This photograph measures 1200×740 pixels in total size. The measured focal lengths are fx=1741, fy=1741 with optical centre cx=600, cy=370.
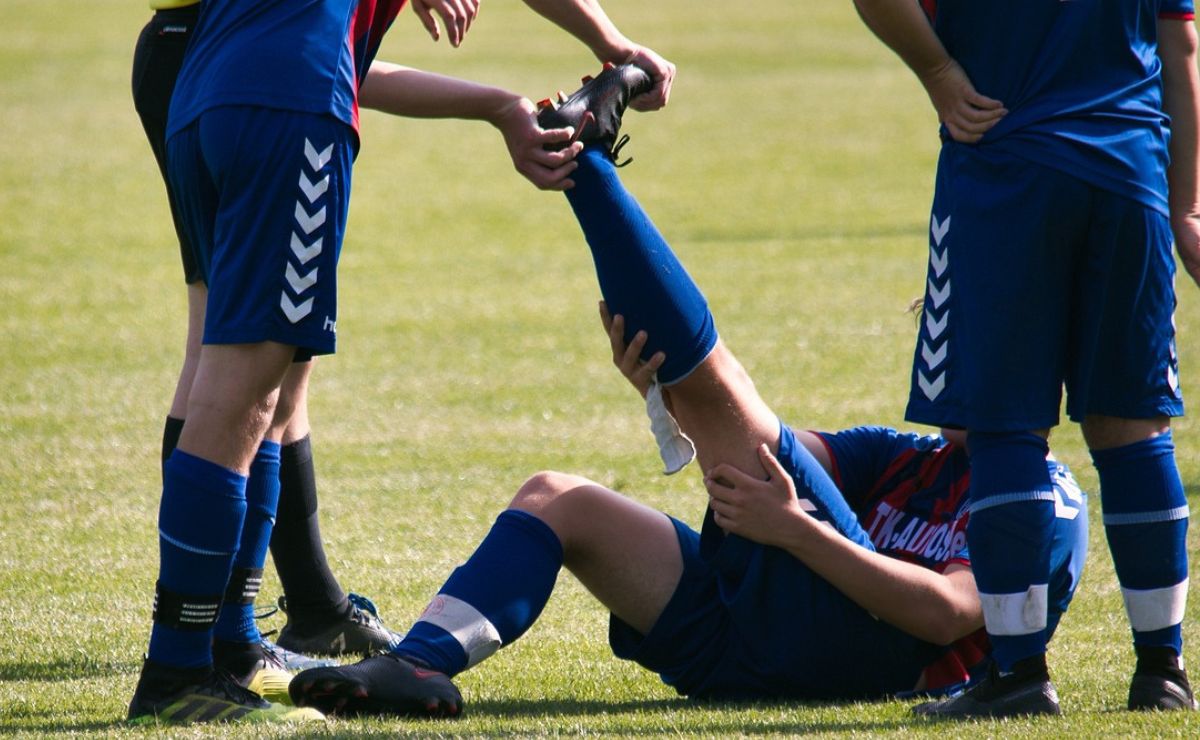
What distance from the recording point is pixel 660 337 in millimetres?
3480

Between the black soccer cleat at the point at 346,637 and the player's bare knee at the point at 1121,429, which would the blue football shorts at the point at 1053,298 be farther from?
the black soccer cleat at the point at 346,637

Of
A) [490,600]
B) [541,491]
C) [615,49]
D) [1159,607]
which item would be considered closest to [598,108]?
[615,49]

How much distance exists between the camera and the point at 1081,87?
338 centimetres

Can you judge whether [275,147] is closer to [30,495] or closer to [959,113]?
[959,113]

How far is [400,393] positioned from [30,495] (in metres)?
2.39

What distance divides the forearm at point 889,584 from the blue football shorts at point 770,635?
7 cm

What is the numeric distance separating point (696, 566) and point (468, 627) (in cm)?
51

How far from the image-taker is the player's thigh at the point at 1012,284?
3.32 metres

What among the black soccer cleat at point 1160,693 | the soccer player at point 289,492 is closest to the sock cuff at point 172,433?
the soccer player at point 289,492

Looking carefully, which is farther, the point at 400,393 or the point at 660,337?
the point at 400,393

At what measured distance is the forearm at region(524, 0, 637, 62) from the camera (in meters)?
3.89

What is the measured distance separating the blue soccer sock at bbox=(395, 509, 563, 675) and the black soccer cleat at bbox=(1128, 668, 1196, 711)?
1.19m

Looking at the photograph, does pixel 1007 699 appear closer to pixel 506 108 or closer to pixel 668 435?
pixel 668 435

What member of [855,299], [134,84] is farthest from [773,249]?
[134,84]
